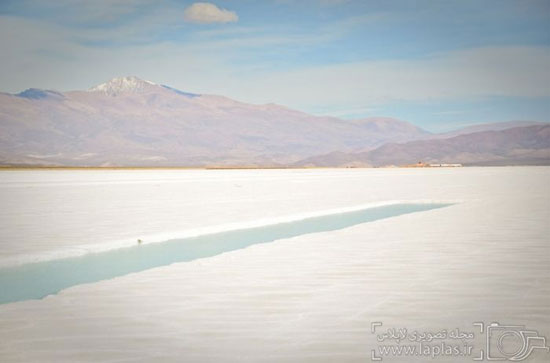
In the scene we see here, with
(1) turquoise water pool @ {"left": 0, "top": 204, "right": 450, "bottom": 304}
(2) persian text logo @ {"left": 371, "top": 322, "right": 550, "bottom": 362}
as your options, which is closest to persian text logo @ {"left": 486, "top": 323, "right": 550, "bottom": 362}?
(2) persian text logo @ {"left": 371, "top": 322, "right": 550, "bottom": 362}

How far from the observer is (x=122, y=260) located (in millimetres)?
8922

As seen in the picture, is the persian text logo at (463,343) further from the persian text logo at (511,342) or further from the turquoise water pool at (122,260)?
the turquoise water pool at (122,260)

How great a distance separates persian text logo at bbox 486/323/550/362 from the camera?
4.10 m

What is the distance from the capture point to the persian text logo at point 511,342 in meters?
4.10

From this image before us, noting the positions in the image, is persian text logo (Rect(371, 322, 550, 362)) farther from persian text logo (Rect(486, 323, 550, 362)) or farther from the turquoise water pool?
the turquoise water pool

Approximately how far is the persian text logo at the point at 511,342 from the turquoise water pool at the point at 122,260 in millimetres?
4510

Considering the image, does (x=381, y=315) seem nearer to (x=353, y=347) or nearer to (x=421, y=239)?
(x=353, y=347)

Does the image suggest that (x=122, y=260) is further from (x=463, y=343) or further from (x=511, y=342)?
(x=511, y=342)

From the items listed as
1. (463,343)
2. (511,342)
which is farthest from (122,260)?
(511,342)

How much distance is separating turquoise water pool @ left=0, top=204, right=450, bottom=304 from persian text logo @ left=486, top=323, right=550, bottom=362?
4510 mm

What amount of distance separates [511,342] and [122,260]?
6.03 m

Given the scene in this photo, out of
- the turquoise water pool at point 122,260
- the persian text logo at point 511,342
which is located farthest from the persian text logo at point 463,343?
the turquoise water pool at point 122,260

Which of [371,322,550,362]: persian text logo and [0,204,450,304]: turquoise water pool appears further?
[0,204,450,304]: turquoise water pool

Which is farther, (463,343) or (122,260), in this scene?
(122,260)
